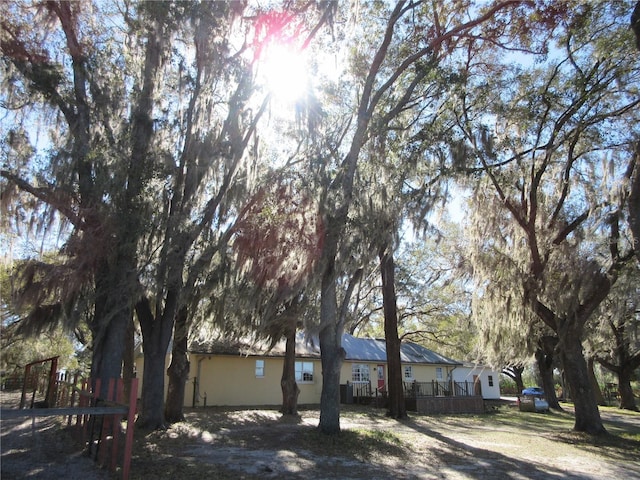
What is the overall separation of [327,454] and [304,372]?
47.8 ft

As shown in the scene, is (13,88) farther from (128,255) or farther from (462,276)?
(462,276)

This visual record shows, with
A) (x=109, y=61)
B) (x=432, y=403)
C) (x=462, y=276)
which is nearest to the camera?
(x=109, y=61)

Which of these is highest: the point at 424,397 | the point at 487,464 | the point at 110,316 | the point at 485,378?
the point at 110,316

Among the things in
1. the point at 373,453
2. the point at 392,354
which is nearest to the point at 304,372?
the point at 392,354

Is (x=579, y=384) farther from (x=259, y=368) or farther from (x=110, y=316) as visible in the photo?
(x=259, y=368)

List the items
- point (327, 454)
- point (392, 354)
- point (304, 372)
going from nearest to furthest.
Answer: point (327, 454) < point (392, 354) < point (304, 372)

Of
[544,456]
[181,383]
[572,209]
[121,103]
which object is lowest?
[544,456]

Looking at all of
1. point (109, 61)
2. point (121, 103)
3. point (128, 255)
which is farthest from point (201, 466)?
point (109, 61)

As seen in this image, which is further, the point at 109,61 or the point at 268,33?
the point at 268,33

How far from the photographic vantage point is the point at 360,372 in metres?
25.4

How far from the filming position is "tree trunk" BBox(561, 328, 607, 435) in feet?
41.8

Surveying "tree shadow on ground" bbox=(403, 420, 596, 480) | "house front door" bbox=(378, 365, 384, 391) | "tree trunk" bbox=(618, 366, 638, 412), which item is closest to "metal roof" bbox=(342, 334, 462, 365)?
"house front door" bbox=(378, 365, 384, 391)

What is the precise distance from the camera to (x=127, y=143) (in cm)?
1030

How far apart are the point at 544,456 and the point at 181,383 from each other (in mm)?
9700
